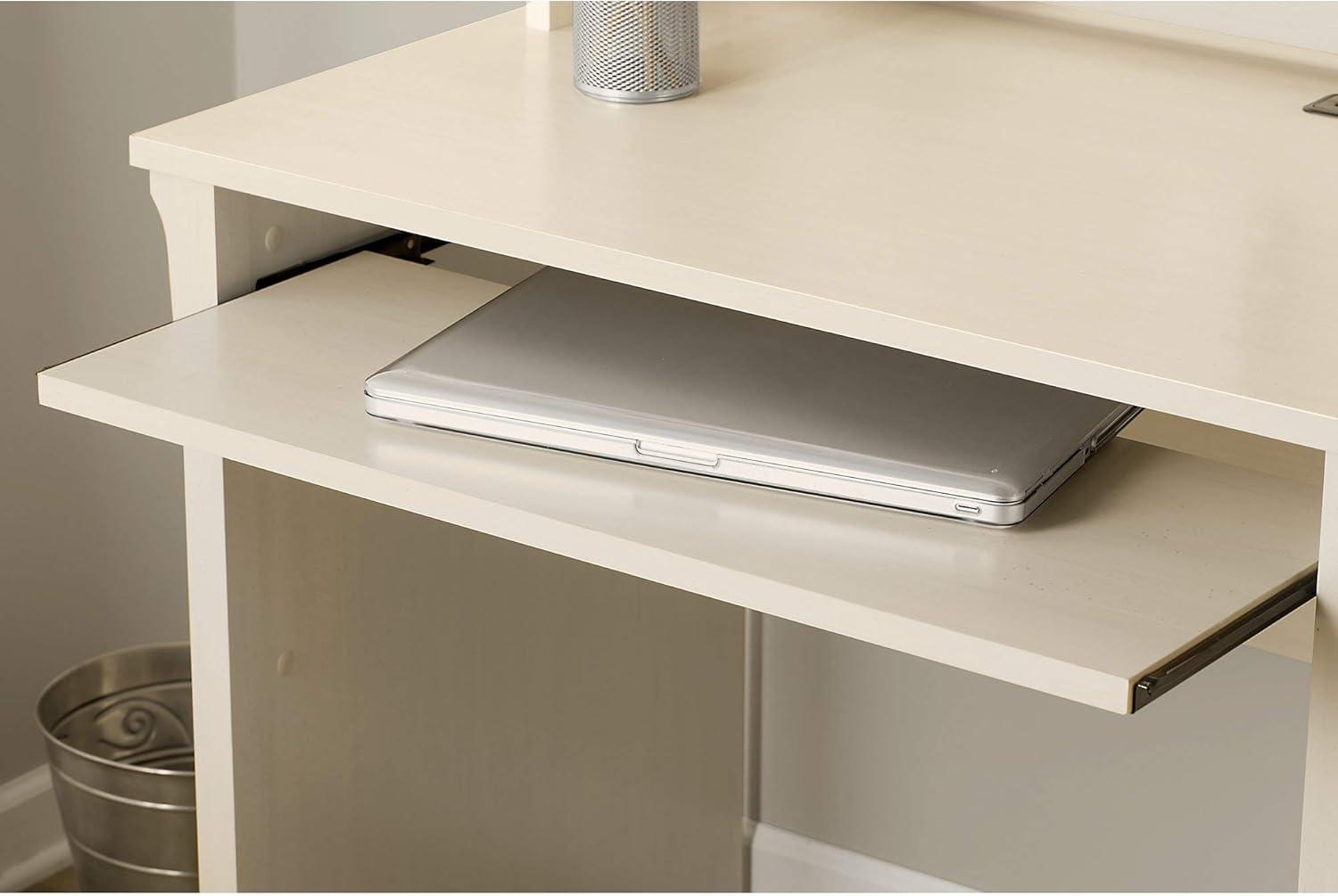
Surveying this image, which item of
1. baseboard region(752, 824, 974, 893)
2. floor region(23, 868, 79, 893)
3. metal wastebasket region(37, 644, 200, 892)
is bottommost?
floor region(23, 868, 79, 893)

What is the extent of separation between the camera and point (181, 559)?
69.7 inches

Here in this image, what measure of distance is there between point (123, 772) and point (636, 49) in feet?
2.57

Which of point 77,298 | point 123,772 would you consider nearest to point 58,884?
point 123,772

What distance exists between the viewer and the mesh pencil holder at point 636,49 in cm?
102

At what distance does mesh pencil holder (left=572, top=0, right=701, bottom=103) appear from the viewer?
1016 mm

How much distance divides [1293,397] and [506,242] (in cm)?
37

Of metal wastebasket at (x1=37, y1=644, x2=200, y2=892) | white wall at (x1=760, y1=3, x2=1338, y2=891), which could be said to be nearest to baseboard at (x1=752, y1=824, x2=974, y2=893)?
white wall at (x1=760, y1=3, x2=1338, y2=891)

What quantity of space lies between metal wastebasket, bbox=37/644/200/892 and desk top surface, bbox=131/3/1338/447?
661mm

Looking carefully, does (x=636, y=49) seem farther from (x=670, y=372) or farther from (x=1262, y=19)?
(x=1262, y=19)

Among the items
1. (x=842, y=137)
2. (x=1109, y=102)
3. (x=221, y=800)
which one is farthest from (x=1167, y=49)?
(x=221, y=800)

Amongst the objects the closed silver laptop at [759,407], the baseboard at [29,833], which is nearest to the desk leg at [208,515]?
the closed silver laptop at [759,407]

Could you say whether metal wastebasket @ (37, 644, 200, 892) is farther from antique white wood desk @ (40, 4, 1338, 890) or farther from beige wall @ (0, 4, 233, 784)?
antique white wood desk @ (40, 4, 1338, 890)

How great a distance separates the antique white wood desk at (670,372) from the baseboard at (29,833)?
0.57m

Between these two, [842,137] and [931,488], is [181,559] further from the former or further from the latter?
[931,488]
